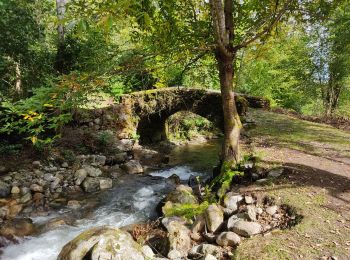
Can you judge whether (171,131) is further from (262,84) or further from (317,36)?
(317,36)

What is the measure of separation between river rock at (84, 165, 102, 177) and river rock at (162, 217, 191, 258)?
16.3 feet

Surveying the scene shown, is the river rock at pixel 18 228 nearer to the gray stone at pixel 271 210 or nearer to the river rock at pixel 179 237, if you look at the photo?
the river rock at pixel 179 237

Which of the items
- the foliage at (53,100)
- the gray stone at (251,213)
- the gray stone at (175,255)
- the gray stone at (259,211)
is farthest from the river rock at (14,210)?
the gray stone at (259,211)

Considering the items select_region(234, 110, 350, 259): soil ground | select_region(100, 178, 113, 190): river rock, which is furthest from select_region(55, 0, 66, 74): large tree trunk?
select_region(234, 110, 350, 259): soil ground

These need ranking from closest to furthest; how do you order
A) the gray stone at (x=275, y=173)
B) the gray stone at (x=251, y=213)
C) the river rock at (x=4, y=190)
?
the gray stone at (x=251, y=213), the gray stone at (x=275, y=173), the river rock at (x=4, y=190)

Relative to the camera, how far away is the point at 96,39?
12.1 metres

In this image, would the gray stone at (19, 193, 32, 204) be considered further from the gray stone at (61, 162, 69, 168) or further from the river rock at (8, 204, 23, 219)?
the gray stone at (61, 162, 69, 168)

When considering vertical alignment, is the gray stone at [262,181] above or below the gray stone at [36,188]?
above

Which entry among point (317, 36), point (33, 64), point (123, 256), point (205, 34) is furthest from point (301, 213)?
point (317, 36)

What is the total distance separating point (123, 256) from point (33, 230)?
9.87 feet

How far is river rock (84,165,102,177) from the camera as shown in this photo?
9811 millimetres

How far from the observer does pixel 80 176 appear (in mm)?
9453

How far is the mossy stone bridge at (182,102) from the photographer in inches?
494

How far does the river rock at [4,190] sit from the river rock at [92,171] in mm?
2283
